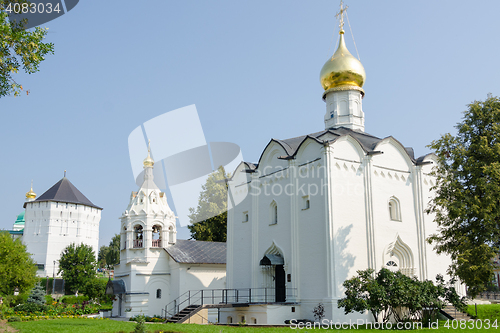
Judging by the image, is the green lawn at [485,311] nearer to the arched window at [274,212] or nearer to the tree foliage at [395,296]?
the tree foliage at [395,296]

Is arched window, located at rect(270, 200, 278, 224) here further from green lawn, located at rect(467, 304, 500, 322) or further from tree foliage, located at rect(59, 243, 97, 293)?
tree foliage, located at rect(59, 243, 97, 293)

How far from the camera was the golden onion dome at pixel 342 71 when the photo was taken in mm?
20391

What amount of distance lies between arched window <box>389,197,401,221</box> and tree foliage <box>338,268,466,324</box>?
4252 millimetres

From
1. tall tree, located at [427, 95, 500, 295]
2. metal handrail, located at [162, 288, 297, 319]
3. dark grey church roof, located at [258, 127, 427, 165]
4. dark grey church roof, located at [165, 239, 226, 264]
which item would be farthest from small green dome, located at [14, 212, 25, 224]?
tall tree, located at [427, 95, 500, 295]

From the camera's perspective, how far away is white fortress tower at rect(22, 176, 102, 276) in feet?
178

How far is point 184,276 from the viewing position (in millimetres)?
24109

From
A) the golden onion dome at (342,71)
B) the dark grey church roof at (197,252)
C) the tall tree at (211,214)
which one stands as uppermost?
the golden onion dome at (342,71)

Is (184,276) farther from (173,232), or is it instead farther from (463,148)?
(463,148)

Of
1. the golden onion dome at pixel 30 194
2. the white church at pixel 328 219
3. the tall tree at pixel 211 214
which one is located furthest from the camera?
the golden onion dome at pixel 30 194

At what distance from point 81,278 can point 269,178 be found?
29.7 m

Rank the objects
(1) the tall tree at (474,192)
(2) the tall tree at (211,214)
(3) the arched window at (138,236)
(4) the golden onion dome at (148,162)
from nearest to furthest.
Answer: (1) the tall tree at (474,192)
(3) the arched window at (138,236)
(4) the golden onion dome at (148,162)
(2) the tall tree at (211,214)

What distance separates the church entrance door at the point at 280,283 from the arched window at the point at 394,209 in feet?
16.6

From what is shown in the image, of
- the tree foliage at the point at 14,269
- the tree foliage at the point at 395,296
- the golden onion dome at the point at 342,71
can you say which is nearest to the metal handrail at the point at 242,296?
the tree foliage at the point at 395,296

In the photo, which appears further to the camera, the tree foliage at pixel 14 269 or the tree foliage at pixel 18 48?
the tree foliage at pixel 14 269
